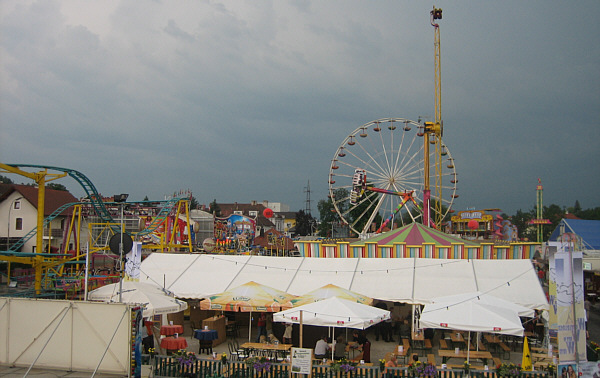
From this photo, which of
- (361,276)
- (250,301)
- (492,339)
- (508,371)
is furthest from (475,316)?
(361,276)

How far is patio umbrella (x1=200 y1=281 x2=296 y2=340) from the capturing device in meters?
14.8

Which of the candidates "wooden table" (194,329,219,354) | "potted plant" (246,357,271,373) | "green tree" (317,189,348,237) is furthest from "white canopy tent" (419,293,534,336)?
"green tree" (317,189,348,237)

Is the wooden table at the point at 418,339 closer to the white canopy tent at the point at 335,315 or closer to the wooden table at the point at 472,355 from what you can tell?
the wooden table at the point at 472,355

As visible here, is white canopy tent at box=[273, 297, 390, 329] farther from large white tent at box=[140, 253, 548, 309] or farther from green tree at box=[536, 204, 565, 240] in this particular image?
green tree at box=[536, 204, 565, 240]

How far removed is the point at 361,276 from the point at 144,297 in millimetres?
7718

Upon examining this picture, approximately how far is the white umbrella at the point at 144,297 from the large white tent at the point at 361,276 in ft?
10.6

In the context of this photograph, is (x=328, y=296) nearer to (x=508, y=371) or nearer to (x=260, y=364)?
(x=260, y=364)

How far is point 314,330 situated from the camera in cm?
1548

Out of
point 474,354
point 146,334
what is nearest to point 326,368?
point 474,354

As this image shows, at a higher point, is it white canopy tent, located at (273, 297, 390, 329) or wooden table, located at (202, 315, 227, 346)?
white canopy tent, located at (273, 297, 390, 329)

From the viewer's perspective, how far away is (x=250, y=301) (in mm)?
15008

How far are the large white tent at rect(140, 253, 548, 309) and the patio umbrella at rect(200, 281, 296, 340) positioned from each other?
7.97ft

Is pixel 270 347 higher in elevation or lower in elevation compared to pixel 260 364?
lower

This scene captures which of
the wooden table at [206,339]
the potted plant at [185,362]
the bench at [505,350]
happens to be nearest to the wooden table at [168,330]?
the wooden table at [206,339]
